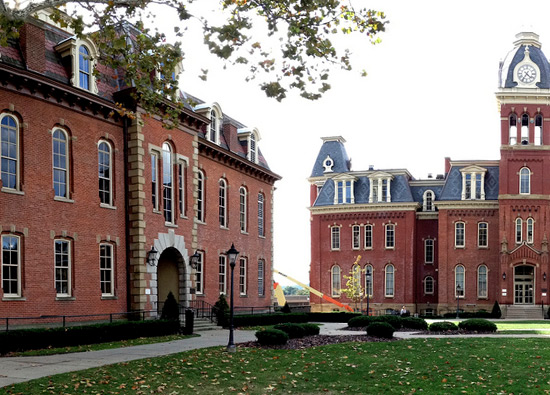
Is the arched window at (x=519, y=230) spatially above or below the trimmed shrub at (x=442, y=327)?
A: above

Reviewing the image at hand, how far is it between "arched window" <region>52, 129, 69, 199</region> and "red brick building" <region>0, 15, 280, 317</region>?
0.04m

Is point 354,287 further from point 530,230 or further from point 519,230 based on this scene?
point 530,230

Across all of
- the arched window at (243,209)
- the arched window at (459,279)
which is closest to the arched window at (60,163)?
the arched window at (243,209)

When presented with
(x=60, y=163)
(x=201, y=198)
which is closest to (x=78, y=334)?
(x=60, y=163)

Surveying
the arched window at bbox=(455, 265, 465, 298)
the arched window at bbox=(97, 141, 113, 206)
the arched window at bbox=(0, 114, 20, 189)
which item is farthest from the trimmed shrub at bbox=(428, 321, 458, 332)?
the arched window at bbox=(455, 265, 465, 298)

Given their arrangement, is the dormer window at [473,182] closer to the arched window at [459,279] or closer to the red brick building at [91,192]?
the arched window at [459,279]

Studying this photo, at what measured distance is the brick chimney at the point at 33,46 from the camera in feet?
71.0

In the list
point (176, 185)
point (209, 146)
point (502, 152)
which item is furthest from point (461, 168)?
point (176, 185)

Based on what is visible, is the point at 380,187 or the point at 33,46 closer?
the point at 33,46

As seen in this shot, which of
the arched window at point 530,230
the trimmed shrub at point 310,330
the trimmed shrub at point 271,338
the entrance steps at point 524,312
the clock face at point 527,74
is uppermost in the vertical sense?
the clock face at point 527,74

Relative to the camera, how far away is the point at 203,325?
28.6m

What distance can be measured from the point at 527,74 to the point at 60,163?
4447cm

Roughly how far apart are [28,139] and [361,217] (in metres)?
42.3

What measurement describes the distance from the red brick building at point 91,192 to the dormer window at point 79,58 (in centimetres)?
4
